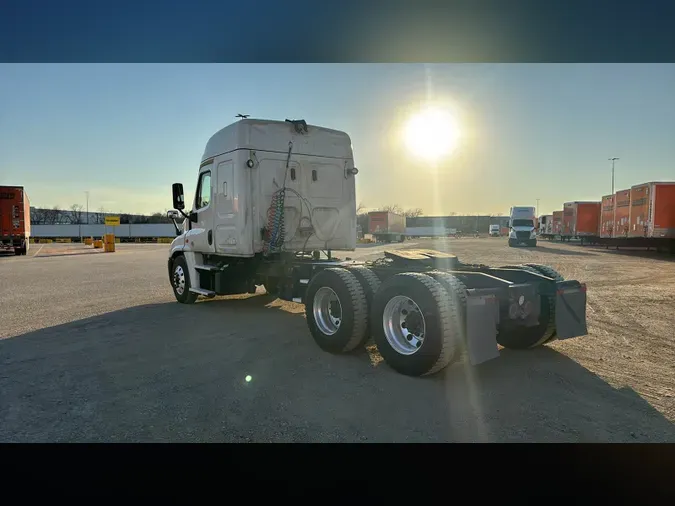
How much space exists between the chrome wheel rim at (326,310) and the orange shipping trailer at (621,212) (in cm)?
2553

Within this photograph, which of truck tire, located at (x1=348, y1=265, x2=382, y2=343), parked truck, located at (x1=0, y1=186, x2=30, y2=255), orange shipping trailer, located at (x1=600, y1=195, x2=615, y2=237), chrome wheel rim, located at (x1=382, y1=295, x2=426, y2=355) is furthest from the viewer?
orange shipping trailer, located at (x1=600, y1=195, x2=615, y2=237)

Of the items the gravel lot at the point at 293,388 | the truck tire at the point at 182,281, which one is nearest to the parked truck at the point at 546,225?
the gravel lot at the point at 293,388

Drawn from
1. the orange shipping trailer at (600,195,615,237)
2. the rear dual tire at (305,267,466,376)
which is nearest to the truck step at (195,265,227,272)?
the rear dual tire at (305,267,466,376)

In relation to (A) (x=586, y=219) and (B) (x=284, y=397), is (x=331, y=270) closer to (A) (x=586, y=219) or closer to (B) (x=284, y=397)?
(B) (x=284, y=397)

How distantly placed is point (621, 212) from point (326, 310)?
1059 inches

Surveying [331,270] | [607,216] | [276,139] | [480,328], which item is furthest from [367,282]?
[607,216]

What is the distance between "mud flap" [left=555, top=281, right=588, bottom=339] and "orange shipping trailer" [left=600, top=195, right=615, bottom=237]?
2664 centimetres

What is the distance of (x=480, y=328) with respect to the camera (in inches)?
180

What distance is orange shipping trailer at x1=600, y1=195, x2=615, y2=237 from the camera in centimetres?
2809

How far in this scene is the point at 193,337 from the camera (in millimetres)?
6676

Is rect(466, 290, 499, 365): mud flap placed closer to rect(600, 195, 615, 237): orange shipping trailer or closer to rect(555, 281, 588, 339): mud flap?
rect(555, 281, 588, 339): mud flap

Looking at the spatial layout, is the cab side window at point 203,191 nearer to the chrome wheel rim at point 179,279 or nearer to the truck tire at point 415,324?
the chrome wheel rim at point 179,279
